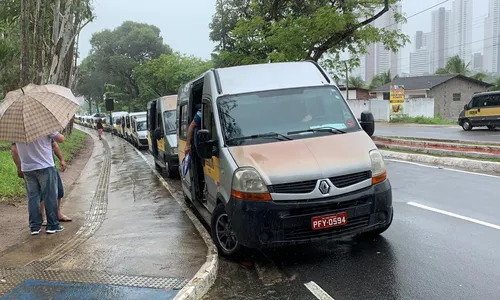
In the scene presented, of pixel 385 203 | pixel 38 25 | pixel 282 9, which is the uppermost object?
pixel 282 9

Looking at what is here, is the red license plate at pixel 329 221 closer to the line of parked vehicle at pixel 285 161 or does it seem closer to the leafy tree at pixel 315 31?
the line of parked vehicle at pixel 285 161

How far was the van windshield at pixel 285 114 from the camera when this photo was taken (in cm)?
541

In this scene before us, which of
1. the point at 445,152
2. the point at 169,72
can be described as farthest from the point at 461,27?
the point at 445,152

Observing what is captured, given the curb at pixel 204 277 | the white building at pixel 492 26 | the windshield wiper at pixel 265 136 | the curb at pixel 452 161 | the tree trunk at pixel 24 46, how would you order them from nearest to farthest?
the curb at pixel 204 277 → the windshield wiper at pixel 265 136 → the curb at pixel 452 161 → the tree trunk at pixel 24 46 → the white building at pixel 492 26

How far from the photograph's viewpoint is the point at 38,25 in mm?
16672

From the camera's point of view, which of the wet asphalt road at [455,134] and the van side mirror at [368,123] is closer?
the van side mirror at [368,123]

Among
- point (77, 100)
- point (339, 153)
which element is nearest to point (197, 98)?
point (77, 100)

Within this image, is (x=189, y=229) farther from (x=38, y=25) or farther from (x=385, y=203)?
(x=38, y=25)

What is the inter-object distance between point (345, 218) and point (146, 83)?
50.6m

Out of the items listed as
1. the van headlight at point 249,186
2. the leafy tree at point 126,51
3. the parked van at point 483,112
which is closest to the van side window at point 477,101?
the parked van at point 483,112

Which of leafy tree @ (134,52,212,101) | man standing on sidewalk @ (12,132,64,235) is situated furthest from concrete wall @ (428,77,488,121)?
man standing on sidewalk @ (12,132,64,235)

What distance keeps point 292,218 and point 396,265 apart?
1.26m

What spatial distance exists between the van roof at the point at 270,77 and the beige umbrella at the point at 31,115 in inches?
88.1

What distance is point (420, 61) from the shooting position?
204ft
